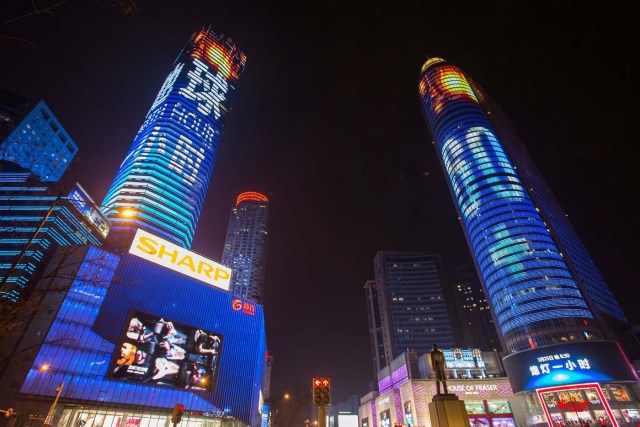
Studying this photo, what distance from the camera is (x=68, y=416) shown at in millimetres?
37438

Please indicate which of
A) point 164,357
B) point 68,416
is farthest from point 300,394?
point 68,416

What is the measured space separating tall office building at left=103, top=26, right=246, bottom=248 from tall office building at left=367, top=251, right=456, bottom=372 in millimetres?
109966

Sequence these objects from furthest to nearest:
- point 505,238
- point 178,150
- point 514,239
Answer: point 178,150 < point 505,238 < point 514,239

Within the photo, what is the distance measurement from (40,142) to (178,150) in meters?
55.4

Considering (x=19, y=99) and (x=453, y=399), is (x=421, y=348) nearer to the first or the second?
(x=453, y=399)

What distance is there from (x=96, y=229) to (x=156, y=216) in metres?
18.5

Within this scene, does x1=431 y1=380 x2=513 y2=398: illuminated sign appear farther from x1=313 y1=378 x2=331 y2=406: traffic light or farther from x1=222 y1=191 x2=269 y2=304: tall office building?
x1=222 y1=191 x2=269 y2=304: tall office building

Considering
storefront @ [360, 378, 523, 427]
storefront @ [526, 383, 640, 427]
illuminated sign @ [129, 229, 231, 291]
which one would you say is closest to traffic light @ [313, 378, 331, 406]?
illuminated sign @ [129, 229, 231, 291]


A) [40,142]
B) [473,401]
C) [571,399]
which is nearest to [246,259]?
[40,142]

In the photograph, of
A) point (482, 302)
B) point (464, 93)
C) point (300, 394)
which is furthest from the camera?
point (482, 302)

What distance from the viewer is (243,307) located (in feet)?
196

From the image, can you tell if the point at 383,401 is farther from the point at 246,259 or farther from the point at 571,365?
the point at 246,259

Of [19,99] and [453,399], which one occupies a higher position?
[19,99]

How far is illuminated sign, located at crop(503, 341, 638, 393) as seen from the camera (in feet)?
216
